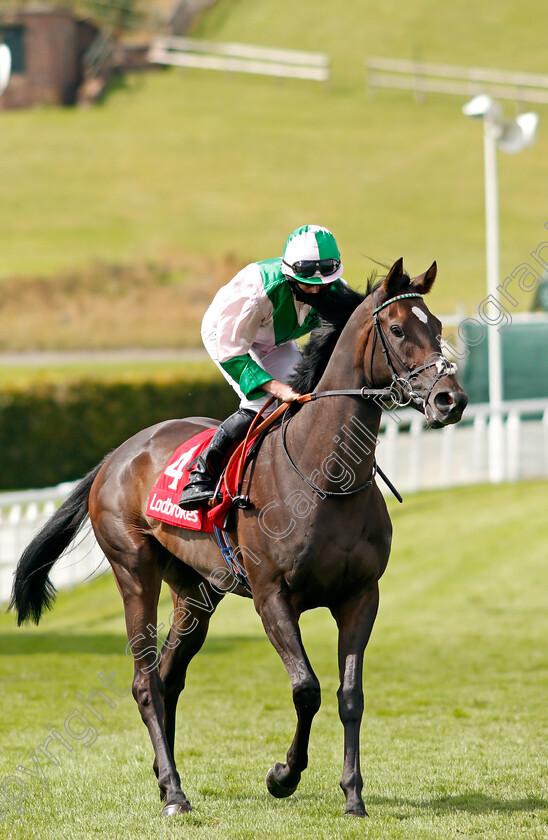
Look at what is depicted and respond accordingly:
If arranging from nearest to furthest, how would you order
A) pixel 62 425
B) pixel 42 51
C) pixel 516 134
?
pixel 516 134
pixel 62 425
pixel 42 51

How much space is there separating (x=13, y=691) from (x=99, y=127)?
147ft

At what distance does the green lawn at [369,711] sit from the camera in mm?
4145

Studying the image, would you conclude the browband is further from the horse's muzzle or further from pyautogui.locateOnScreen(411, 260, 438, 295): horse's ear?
the horse's muzzle

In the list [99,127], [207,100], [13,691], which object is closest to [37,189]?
[99,127]

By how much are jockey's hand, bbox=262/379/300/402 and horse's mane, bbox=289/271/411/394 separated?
0.06m

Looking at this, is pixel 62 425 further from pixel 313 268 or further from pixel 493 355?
pixel 313 268

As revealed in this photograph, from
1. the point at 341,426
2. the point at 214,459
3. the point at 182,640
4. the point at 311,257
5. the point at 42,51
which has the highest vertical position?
the point at 311,257

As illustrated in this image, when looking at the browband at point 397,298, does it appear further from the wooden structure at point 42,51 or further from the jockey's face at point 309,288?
the wooden structure at point 42,51

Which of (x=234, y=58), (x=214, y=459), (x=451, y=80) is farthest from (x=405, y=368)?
(x=234, y=58)

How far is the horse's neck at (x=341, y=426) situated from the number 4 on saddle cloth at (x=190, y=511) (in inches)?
14.1

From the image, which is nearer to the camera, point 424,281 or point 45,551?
point 424,281

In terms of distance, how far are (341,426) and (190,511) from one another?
86 centimetres

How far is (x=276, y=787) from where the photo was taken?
4.25 m

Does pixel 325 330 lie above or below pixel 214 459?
above
